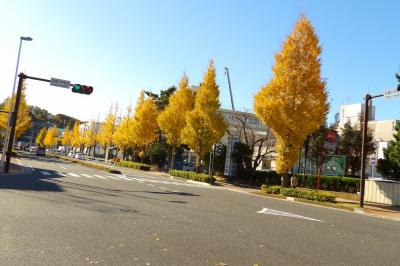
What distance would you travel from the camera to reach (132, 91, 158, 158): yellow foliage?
50.8m

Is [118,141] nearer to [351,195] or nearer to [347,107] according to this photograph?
[351,195]

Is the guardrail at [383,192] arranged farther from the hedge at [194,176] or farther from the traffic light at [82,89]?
the traffic light at [82,89]

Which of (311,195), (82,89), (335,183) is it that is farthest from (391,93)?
Answer: (82,89)

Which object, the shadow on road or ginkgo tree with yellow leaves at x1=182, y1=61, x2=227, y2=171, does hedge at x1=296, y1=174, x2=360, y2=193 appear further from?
the shadow on road

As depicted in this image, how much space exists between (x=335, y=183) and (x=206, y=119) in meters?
11.7

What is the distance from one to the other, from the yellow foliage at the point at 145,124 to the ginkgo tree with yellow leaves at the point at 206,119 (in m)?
16.4

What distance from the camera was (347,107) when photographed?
91.9m

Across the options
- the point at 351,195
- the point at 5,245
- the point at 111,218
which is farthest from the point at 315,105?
the point at 5,245

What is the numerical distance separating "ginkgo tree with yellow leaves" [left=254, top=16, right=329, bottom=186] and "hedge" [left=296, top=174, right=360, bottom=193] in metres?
6.32

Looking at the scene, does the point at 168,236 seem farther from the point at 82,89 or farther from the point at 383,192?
the point at 383,192

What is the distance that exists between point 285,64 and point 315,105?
291 centimetres

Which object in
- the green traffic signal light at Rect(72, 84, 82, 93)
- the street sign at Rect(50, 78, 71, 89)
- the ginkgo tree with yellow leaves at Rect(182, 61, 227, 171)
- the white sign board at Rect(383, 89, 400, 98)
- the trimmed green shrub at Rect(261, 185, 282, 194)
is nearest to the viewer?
the white sign board at Rect(383, 89, 400, 98)

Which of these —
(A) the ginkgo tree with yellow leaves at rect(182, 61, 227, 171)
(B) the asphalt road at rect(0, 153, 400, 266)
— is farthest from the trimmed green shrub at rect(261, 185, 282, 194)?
(A) the ginkgo tree with yellow leaves at rect(182, 61, 227, 171)

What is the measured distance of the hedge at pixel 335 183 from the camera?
2750cm
